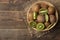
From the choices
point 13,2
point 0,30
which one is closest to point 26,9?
point 13,2

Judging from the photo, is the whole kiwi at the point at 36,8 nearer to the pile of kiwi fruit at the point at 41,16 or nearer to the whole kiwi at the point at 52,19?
the pile of kiwi fruit at the point at 41,16

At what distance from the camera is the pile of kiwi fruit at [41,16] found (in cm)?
131

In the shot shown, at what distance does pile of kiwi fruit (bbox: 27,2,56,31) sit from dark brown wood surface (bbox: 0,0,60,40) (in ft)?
0.24

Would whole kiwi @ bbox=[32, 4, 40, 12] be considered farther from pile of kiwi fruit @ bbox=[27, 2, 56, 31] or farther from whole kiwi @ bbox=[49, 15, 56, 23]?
whole kiwi @ bbox=[49, 15, 56, 23]

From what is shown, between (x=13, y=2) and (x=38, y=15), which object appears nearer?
(x=38, y=15)

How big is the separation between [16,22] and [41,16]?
0.20 m

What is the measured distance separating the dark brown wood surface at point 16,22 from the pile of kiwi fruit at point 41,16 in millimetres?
74

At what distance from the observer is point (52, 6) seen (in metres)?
1.35

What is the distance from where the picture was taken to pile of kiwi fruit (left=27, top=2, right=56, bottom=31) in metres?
1.31

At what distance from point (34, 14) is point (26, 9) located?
0.39ft

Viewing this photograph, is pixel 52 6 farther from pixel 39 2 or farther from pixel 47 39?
pixel 47 39

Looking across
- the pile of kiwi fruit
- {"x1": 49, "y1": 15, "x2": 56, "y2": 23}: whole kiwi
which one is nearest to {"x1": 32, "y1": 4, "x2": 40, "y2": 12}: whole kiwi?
the pile of kiwi fruit

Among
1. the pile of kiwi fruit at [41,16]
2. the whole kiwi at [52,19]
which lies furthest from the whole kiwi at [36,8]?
the whole kiwi at [52,19]

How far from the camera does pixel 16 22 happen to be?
55.2 inches
